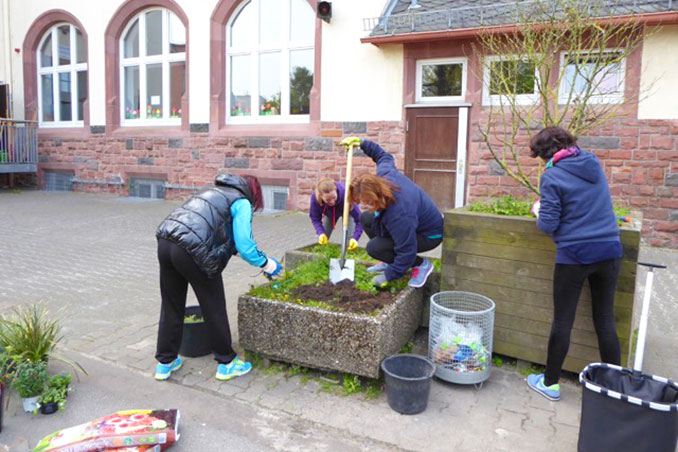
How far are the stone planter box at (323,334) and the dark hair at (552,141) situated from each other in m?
1.42

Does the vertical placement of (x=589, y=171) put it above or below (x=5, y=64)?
below

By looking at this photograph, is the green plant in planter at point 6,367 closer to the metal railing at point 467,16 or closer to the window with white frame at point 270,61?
the metal railing at point 467,16

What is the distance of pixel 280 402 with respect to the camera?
3613mm

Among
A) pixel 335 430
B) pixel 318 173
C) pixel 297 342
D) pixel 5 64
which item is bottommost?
pixel 335 430

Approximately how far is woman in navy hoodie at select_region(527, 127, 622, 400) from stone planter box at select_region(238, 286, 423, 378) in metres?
1.06

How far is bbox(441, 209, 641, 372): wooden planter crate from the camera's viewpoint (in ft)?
12.3

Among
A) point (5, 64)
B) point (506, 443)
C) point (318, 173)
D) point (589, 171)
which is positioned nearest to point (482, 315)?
point (506, 443)

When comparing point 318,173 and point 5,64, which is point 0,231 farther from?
point 5,64

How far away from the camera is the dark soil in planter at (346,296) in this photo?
3.91 meters

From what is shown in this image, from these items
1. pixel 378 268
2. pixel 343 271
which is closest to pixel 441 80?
pixel 378 268

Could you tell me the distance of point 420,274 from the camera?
448 cm

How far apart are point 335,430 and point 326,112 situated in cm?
931

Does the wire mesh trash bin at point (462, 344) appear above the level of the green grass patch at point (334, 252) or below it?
below

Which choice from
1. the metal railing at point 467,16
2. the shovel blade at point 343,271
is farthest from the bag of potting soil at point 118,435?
the metal railing at point 467,16
